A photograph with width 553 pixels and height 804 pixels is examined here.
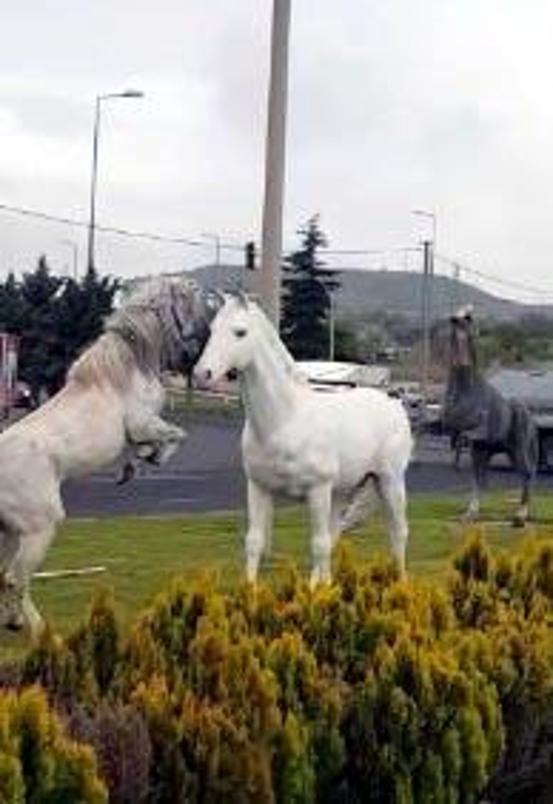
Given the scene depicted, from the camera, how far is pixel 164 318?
10250 millimetres

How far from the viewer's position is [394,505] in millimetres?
12234

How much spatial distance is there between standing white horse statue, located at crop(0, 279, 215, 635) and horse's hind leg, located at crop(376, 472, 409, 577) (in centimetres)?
212

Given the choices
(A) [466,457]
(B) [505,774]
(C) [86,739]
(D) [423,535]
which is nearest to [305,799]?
(C) [86,739]

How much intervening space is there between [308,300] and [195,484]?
4858 centimetres

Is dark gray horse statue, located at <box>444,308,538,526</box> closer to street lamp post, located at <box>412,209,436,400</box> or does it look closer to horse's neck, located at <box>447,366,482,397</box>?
horse's neck, located at <box>447,366,482,397</box>

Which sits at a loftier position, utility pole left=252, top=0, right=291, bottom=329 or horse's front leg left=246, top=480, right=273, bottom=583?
utility pole left=252, top=0, right=291, bottom=329

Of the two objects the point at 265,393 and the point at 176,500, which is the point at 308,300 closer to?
the point at 176,500

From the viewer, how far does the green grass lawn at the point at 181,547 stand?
38.9ft

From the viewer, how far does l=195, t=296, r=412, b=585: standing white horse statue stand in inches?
416

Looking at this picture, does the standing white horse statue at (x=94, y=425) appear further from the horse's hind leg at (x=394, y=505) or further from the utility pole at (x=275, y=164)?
the utility pole at (x=275, y=164)

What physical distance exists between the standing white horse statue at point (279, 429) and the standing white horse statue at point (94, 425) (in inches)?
7.7

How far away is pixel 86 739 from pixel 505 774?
2123mm

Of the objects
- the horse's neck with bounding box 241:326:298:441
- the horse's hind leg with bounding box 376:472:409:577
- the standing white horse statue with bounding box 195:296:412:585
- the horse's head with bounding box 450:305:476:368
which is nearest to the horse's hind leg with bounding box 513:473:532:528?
the horse's head with bounding box 450:305:476:368

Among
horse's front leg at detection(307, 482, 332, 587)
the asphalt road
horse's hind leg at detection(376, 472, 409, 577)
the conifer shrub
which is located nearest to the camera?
the conifer shrub
